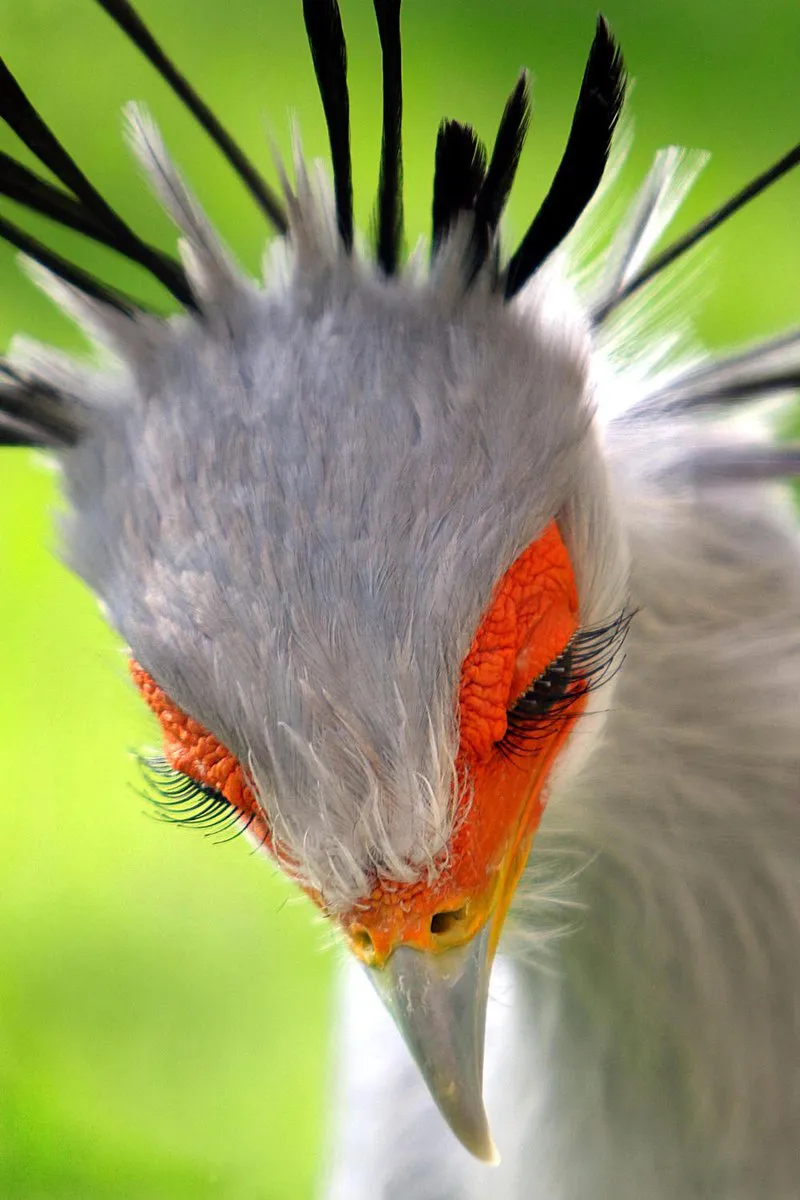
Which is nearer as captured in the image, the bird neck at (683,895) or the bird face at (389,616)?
the bird face at (389,616)

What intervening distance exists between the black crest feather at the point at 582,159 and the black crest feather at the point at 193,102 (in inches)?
6.4

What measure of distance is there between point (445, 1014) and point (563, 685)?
0.19m

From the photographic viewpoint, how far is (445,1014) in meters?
0.81

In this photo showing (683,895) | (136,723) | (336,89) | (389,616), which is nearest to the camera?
(389,616)

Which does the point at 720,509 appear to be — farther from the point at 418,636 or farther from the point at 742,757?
the point at 418,636

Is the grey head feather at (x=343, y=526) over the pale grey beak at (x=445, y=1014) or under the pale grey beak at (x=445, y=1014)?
over

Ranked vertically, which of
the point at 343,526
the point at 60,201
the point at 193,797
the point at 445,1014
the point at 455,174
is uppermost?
the point at 60,201

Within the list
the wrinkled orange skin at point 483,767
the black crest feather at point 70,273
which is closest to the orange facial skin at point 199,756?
the wrinkled orange skin at point 483,767

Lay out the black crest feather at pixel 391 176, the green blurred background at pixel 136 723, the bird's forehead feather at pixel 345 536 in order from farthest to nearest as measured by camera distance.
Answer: the green blurred background at pixel 136 723
the black crest feather at pixel 391 176
the bird's forehead feather at pixel 345 536

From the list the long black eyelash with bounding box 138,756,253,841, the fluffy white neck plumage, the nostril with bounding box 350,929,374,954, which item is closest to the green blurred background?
the fluffy white neck plumage

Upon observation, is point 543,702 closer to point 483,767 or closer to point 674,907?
point 483,767

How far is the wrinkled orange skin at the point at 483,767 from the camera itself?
81 cm

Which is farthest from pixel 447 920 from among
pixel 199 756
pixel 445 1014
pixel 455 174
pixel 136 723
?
pixel 136 723

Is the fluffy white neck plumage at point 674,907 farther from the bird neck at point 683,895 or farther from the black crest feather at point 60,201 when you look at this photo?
the black crest feather at point 60,201
